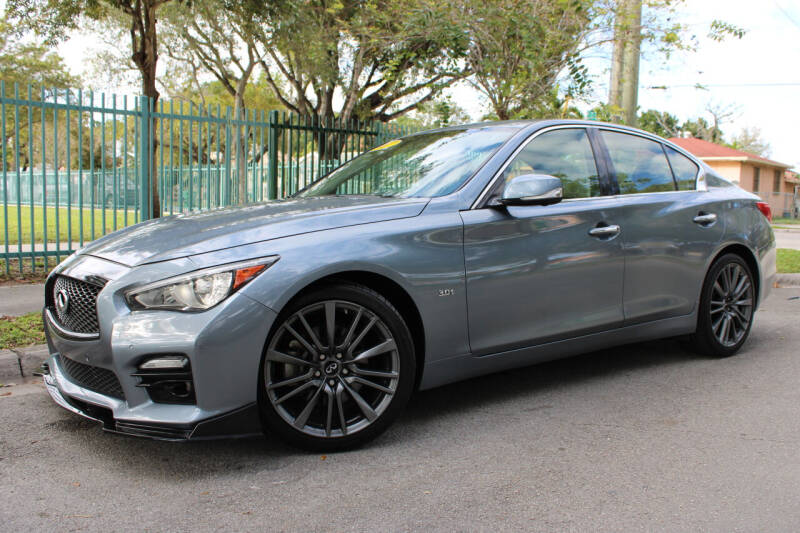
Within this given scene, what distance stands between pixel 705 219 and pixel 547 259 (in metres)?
1.62

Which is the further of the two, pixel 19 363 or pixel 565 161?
pixel 19 363

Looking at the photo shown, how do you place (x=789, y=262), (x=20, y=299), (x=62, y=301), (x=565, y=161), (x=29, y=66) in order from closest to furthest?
(x=62, y=301) < (x=565, y=161) < (x=20, y=299) < (x=789, y=262) < (x=29, y=66)

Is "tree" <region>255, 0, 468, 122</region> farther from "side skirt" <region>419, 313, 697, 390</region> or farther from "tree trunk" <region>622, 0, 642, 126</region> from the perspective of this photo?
"side skirt" <region>419, 313, 697, 390</region>

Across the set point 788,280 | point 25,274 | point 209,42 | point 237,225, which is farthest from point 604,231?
point 209,42

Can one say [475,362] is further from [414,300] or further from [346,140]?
[346,140]

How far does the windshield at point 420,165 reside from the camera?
150 inches

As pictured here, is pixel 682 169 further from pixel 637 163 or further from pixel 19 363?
pixel 19 363

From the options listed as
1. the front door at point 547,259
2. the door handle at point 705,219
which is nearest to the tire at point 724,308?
the door handle at point 705,219

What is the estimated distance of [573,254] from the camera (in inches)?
155

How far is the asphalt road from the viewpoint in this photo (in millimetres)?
2578

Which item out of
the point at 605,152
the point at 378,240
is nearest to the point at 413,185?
the point at 378,240

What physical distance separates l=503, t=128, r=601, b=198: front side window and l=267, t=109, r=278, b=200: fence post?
578cm

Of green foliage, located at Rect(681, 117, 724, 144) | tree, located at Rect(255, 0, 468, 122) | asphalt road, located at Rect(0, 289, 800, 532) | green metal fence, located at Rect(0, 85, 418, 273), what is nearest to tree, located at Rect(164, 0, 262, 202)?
tree, located at Rect(255, 0, 468, 122)

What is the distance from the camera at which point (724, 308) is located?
4965 mm
